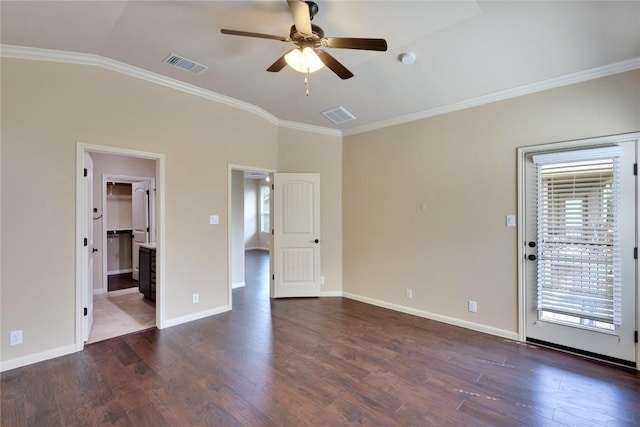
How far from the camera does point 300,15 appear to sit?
6.26ft

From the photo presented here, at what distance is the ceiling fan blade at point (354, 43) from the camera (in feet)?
6.75

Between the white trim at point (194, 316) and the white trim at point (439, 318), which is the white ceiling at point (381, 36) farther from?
the white trim at point (194, 316)

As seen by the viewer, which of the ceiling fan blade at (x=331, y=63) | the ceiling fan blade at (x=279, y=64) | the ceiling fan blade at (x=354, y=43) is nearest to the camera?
the ceiling fan blade at (x=354, y=43)

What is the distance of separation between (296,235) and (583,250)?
143 inches

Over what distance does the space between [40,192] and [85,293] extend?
1.12 metres

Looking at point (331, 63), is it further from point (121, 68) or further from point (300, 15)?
point (121, 68)

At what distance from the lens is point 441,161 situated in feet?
12.9

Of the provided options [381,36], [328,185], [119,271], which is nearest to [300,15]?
[381,36]

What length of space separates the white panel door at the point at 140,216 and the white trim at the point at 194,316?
2.88 meters

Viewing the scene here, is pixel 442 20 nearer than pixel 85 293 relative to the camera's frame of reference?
Yes

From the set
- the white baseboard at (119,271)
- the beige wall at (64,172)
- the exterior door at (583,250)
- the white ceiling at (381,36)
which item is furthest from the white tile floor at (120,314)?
the exterior door at (583,250)

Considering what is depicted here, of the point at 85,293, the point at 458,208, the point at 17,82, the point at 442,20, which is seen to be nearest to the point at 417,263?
the point at 458,208

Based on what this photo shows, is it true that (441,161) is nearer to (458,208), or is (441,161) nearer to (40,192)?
(458,208)

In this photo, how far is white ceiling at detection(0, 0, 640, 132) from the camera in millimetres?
2275
